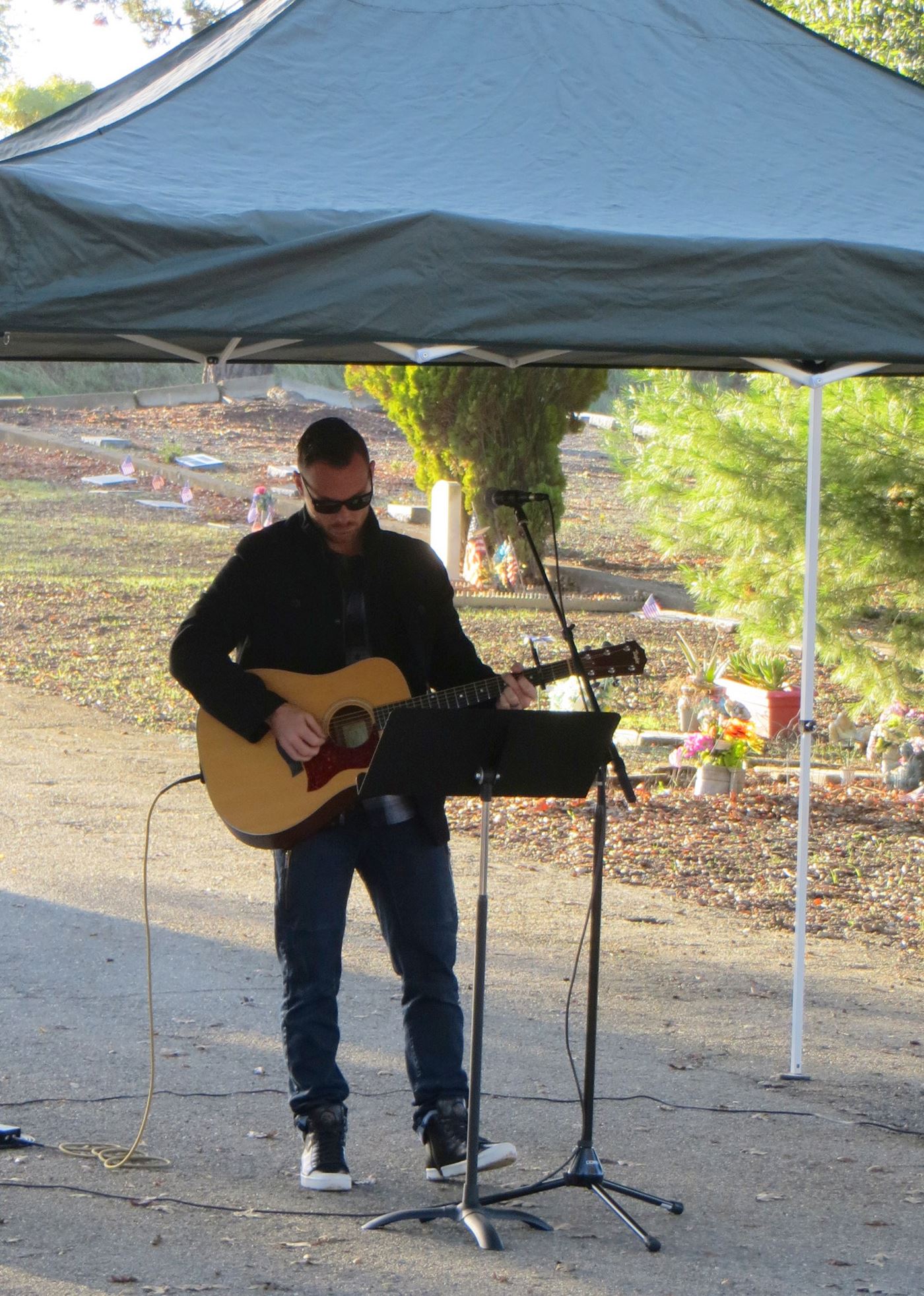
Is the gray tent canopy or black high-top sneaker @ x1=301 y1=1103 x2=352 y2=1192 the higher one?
the gray tent canopy

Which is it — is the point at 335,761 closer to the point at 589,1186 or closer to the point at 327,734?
the point at 327,734

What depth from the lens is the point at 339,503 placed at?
372 centimetres

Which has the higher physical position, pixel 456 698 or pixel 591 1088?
pixel 456 698

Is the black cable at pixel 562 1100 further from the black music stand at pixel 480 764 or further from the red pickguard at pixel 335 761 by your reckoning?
the red pickguard at pixel 335 761

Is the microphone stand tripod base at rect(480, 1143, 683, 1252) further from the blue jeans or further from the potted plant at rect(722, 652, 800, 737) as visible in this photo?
the potted plant at rect(722, 652, 800, 737)

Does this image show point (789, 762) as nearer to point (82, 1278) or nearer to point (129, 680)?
point (129, 680)

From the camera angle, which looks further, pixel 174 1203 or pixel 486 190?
pixel 174 1203

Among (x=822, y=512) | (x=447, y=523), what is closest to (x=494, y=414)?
(x=447, y=523)

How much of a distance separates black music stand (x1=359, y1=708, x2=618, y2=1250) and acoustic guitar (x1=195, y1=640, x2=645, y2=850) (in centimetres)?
27

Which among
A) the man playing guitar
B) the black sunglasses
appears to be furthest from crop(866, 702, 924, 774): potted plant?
the black sunglasses

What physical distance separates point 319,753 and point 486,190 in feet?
4.52

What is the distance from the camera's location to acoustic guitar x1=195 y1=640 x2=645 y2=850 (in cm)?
361

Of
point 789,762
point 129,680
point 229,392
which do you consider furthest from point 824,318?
point 229,392

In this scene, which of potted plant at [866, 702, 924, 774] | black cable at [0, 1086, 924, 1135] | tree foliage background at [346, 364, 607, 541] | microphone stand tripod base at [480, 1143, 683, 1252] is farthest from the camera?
tree foliage background at [346, 364, 607, 541]
